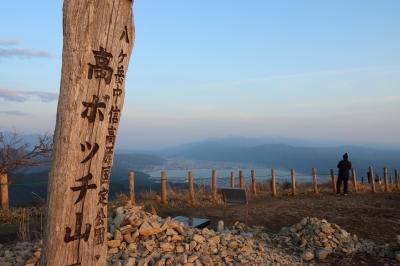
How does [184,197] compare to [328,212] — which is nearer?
[328,212]

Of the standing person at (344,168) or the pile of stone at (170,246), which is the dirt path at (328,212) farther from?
the pile of stone at (170,246)

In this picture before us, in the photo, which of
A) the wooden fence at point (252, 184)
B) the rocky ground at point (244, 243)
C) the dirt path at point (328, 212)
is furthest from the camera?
the wooden fence at point (252, 184)

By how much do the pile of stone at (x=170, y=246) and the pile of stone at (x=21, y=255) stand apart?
114 cm

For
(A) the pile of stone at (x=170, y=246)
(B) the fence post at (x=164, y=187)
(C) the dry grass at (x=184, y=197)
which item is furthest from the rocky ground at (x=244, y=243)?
(B) the fence post at (x=164, y=187)

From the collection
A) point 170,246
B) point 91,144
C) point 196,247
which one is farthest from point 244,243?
point 91,144

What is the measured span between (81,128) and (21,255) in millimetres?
4361

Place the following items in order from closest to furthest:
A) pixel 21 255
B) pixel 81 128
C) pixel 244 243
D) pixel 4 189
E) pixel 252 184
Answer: pixel 81 128, pixel 21 255, pixel 244 243, pixel 4 189, pixel 252 184

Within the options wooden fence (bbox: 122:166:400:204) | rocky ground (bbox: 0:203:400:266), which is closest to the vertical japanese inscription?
rocky ground (bbox: 0:203:400:266)

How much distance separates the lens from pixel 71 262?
323 cm

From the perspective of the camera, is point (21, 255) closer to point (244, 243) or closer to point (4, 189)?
point (244, 243)

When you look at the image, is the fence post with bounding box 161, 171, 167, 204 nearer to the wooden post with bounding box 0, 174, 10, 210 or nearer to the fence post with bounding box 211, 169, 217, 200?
the fence post with bounding box 211, 169, 217, 200

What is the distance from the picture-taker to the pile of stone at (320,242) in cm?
851

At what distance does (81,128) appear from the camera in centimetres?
320

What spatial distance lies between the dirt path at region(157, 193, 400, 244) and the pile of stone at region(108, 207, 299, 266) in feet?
12.0
